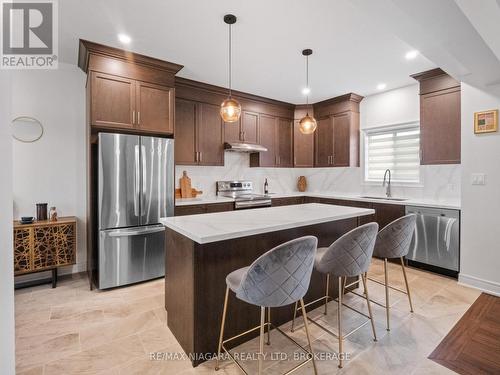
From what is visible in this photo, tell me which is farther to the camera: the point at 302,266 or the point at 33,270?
the point at 33,270

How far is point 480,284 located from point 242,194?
340 cm

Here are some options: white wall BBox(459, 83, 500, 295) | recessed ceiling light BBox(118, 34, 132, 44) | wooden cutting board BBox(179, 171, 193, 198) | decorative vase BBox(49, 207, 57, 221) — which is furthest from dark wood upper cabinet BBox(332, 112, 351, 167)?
decorative vase BBox(49, 207, 57, 221)

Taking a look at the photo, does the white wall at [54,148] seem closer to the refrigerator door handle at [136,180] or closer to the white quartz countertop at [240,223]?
the refrigerator door handle at [136,180]

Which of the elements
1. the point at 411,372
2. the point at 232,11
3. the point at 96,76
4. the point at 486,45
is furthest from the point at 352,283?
the point at 96,76

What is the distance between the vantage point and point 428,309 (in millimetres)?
2521

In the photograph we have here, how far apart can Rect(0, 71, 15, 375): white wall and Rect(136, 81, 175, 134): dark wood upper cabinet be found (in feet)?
7.61

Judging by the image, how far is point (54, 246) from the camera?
296 cm

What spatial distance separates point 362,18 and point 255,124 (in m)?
2.64

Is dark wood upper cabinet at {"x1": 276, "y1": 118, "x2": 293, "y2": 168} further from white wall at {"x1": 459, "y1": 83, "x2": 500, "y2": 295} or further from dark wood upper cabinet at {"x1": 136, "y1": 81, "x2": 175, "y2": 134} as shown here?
white wall at {"x1": 459, "y1": 83, "x2": 500, "y2": 295}

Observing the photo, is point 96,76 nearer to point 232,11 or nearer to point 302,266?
point 232,11

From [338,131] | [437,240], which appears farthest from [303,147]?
[437,240]

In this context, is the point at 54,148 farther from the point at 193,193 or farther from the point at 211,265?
the point at 211,265

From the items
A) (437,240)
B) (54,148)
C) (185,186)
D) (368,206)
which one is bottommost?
(437,240)

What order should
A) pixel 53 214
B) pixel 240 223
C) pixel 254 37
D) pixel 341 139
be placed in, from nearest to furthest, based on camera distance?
1. pixel 240 223
2. pixel 254 37
3. pixel 53 214
4. pixel 341 139
